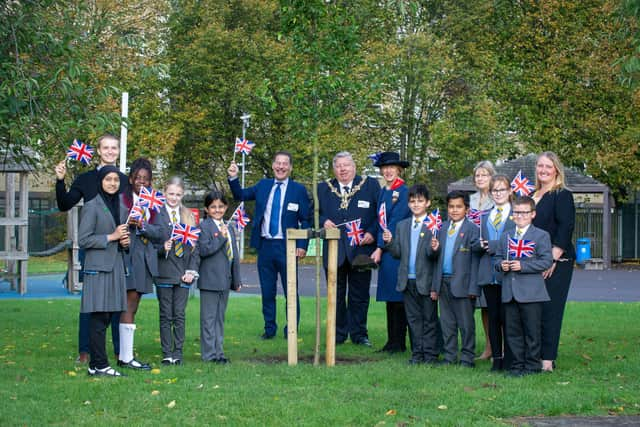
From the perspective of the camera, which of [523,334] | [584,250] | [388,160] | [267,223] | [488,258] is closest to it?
[523,334]

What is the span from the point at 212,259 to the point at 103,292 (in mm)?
1728

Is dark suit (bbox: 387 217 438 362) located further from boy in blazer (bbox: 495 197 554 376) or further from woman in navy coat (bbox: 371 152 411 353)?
boy in blazer (bbox: 495 197 554 376)

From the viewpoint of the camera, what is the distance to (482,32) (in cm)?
4416

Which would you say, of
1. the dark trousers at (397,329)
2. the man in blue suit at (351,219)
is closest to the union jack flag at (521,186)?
the dark trousers at (397,329)

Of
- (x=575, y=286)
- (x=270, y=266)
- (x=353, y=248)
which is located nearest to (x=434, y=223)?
(x=353, y=248)

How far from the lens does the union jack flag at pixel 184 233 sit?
1084 cm

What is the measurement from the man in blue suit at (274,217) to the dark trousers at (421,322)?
74.8 inches

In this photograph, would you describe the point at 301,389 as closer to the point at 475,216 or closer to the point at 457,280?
the point at 457,280

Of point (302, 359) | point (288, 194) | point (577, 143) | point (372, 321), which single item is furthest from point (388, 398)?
point (577, 143)

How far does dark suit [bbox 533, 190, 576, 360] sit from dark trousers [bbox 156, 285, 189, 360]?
3.75m

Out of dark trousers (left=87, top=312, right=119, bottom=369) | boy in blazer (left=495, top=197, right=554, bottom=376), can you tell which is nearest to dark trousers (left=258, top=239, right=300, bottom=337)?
dark trousers (left=87, top=312, right=119, bottom=369)

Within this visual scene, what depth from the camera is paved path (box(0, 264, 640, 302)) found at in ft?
74.1

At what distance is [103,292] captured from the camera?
32.3 feet

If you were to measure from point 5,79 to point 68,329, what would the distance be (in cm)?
452
